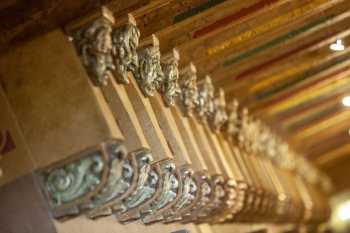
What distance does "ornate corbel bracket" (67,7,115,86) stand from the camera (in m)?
5.36

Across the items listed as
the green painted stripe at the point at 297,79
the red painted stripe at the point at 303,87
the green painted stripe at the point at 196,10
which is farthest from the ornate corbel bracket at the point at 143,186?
the red painted stripe at the point at 303,87

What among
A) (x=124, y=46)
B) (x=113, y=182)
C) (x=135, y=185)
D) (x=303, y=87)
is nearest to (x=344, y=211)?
(x=303, y=87)

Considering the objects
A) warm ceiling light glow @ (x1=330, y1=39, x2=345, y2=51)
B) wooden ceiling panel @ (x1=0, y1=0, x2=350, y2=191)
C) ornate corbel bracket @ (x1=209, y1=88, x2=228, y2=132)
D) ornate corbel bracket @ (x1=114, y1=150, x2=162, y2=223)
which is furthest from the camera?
ornate corbel bracket @ (x1=209, y1=88, x2=228, y2=132)

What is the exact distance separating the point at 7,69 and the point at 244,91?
5.20 m

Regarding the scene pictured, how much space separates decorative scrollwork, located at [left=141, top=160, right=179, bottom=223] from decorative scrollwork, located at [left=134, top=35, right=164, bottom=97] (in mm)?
652

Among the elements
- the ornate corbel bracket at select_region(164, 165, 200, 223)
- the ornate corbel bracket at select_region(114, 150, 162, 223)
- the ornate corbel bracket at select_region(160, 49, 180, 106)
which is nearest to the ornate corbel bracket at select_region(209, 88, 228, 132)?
the ornate corbel bracket at select_region(160, 49, 180, 106)

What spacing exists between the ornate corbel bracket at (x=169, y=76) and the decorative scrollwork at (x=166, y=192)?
99 cm

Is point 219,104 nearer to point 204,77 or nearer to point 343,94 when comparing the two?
point 204,77

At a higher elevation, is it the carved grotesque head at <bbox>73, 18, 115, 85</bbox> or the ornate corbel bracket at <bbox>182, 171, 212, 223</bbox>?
the carved grotesque head at <bbox>73, 18, 115, 85</bbox>

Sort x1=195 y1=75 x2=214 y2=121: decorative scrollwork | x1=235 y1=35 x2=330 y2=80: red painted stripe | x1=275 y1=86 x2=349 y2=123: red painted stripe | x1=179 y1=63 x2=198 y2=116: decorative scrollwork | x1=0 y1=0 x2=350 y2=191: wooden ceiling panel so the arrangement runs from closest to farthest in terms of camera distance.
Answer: x1=0 y1=0 x2=350 y2=191: wooden ceiling panel → x1=179 y1=63 x2=198 y2=116: decorative scrollwork → x1=195 y1=75 x2=214 y2=121: decorative scrollwork → x1=235 y1=35 x2=330 y2=80: red painted stripe → x1=275 y1=86 x2=349 y2=123: red painted stripe

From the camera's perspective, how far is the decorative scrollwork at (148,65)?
6.41 m

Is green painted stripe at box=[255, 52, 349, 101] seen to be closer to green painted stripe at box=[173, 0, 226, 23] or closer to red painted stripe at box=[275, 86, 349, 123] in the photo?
red painted stripe at box=[275, 86, 349, 123]

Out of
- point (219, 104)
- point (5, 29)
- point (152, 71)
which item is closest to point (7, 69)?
point (5, 29)

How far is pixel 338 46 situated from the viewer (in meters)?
9.09
